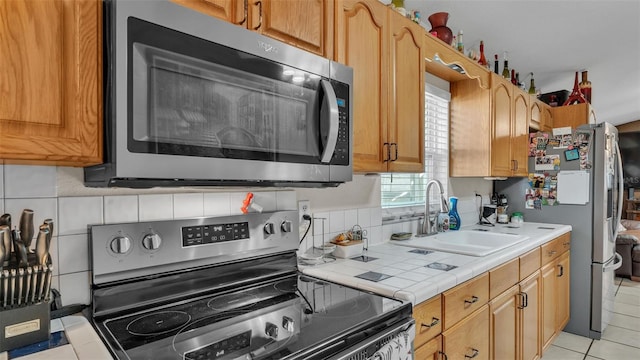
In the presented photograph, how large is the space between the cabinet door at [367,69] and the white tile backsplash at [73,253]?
959 mm

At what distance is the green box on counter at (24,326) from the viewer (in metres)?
0.77

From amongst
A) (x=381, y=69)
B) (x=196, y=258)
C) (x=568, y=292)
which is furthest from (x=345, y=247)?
(x=568, y=292)

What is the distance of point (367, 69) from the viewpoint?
1.54m

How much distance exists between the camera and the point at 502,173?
111 inches

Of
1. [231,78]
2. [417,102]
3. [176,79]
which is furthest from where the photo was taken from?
[417,102]

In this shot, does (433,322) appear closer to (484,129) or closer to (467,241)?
(467,241)

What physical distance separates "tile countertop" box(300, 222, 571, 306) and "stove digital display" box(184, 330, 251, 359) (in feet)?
1.76

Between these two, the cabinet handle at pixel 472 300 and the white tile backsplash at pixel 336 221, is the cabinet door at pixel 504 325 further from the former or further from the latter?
the white tile backsplash at pixel 336 221

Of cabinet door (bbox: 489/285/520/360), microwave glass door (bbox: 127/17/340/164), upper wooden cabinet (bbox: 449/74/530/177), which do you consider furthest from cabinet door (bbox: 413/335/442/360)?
upper wooden cabinet (bbox: 449/74/530/177)

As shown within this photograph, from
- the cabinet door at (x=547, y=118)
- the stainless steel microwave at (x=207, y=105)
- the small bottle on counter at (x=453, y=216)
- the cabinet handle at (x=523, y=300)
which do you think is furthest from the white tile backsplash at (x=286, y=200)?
the cabinet door at (x=547, y=118)

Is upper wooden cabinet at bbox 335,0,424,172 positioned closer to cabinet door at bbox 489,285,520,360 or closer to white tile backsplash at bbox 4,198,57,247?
cabinet door at bbox 489,285,520,360

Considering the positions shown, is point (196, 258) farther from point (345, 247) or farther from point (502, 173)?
point (502, 173)

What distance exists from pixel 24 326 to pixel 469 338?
150cm

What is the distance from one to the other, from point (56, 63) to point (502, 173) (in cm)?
286
